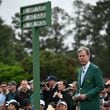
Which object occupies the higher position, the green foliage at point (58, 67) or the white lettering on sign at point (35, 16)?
the white lettering on sign at point (35, 16)

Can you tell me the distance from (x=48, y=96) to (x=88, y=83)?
6056 mm

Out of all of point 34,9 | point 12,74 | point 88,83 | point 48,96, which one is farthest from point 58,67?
point 88,83

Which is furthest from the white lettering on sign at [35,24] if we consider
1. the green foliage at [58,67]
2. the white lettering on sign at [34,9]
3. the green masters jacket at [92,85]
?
the green foliage at [58,67]

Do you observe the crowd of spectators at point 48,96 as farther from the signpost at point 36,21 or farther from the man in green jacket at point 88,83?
the man in green jacket at point 88,83

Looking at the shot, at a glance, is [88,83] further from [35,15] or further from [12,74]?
[12,74]

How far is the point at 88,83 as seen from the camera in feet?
27.9

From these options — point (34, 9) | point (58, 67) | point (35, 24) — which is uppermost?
point (34, 9)

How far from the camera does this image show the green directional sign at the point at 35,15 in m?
9.02

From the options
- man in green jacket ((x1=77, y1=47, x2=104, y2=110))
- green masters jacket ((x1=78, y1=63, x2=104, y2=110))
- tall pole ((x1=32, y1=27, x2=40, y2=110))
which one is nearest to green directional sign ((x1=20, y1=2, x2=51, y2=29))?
tall pole ((x1=32, y1=27, x2=40, y2=110))

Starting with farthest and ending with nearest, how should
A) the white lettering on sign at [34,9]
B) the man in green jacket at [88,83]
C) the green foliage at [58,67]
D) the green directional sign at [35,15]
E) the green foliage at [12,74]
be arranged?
the green foliage at [58,67], the green foliage at [12,74], the white lettering on sign at [34,9], the green directional sign at [35,15], the man in green jacket at [88,83]

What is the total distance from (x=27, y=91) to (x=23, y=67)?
38.8 metres

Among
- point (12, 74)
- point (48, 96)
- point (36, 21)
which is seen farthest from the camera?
point (12, 74)

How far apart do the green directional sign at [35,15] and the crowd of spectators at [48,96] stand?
11.1 feet

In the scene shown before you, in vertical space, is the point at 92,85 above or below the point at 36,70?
below
